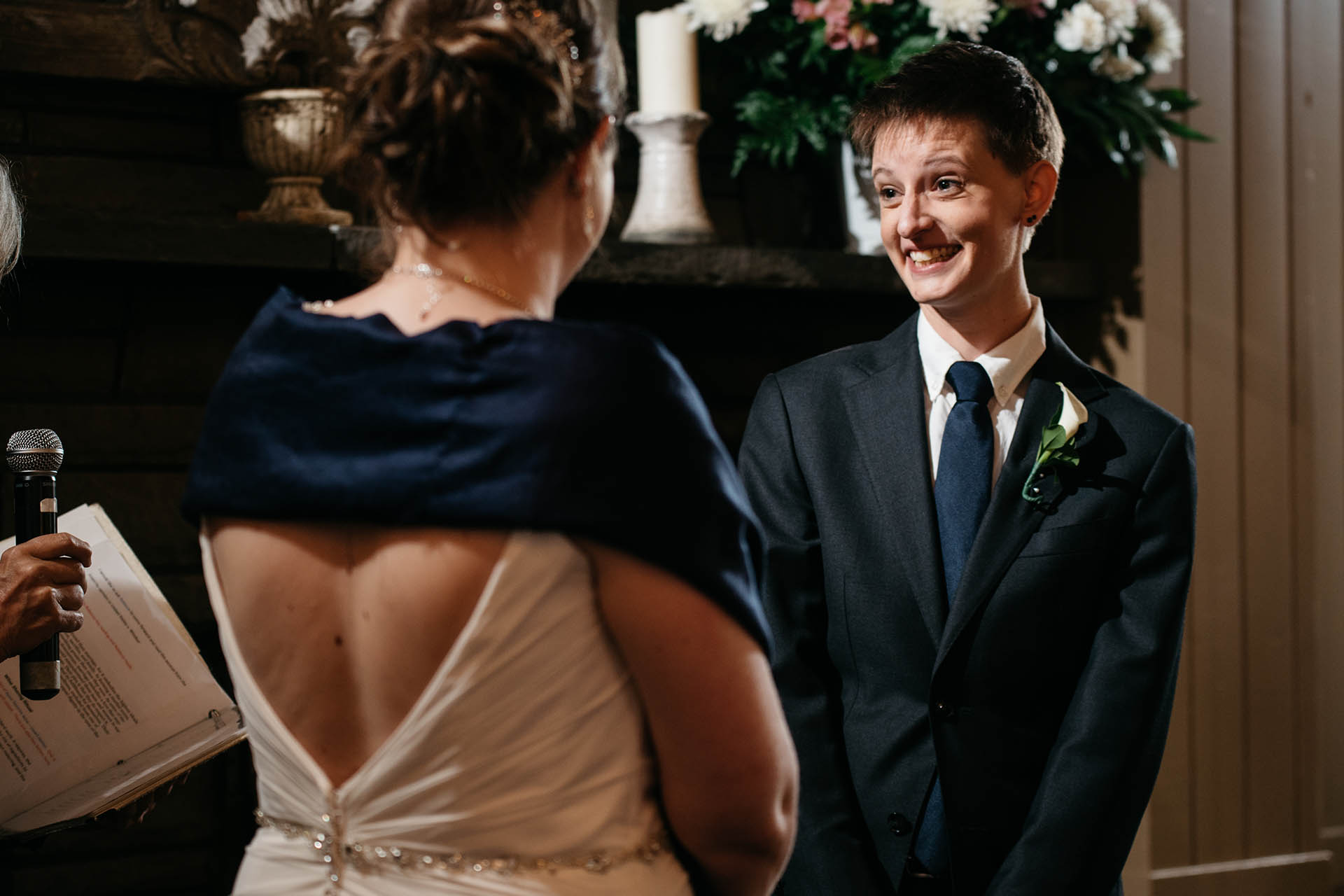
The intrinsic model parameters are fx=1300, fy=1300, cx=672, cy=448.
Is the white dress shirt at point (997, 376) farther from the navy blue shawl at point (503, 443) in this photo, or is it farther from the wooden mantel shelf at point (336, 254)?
the wooden mantel shelf at point (336, 254)

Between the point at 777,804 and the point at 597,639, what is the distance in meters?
0.20

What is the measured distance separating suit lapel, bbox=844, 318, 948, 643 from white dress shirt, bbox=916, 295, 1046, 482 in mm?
21

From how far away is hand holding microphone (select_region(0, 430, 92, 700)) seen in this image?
58.4 inches

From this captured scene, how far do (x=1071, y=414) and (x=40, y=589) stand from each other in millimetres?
1241

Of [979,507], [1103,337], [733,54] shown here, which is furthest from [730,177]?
[979,507]

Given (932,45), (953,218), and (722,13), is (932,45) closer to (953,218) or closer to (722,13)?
(722,13)

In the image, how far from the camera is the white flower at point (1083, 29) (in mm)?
2525

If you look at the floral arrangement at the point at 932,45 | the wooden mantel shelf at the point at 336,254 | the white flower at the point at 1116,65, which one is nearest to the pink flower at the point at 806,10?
the floral arrangement at the point at 932,45

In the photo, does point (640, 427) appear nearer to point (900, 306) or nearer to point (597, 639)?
point (597, 639)

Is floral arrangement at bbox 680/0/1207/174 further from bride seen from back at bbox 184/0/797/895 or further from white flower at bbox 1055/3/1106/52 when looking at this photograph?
bride seen from back at bbox 184/0/797/895

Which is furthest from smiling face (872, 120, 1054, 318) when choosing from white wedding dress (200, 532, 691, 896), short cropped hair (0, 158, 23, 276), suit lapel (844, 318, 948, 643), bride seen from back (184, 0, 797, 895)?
short cropped hair (0, 158, 23, 276)

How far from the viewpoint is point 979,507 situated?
1.59 metres

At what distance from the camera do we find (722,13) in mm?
2473

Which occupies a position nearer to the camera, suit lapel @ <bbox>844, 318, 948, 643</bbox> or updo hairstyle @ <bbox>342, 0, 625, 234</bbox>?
updo hairstyle @ <bbox>342, 0, 625, 234</bbox>
